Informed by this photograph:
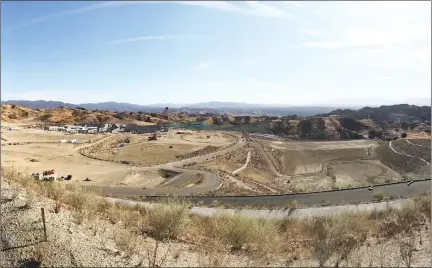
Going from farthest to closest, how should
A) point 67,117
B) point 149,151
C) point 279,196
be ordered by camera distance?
point 67,117 → point 149,151 → point 279,196

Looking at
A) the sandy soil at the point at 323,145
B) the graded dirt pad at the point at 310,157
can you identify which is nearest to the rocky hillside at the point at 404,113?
the sandy soil at the point at 323,145

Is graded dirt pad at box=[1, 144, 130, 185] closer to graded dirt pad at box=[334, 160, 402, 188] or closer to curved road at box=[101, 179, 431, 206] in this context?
curved road at box=[101, 179, 431, 206]

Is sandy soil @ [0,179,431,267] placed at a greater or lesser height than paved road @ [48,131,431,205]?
greater

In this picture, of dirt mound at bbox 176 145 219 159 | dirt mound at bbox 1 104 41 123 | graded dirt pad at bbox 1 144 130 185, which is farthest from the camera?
dirt mound at bbox 1 104 41 123

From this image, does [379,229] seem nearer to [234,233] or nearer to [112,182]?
[234,233]

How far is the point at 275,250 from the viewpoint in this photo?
10930mm

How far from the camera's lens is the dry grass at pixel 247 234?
33.3 ft

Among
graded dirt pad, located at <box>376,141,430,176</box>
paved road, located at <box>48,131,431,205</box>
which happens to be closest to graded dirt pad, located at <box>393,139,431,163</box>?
graded dirt pad, located at <box>376,141,430,176</box>

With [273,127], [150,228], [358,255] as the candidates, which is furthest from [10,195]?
[273,127]

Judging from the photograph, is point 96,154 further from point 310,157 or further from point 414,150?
point 414,150

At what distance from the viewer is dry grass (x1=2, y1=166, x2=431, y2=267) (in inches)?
400

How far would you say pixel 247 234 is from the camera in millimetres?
12070

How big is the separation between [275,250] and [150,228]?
4.44 metres

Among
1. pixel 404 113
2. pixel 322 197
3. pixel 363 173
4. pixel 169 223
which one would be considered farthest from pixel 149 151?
pixel 404 113
